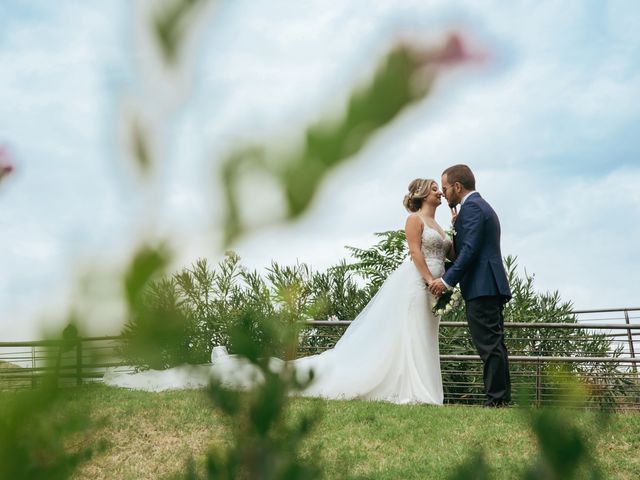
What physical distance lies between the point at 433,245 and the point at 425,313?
0.58 meters

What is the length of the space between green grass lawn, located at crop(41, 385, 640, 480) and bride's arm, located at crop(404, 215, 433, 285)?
108 cm

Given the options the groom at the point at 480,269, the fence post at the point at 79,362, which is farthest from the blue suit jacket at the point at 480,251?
the fence post at the point at 79,362

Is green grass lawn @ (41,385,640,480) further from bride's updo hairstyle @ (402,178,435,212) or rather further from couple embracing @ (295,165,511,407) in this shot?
bride's updo hairstyle @ (402,178,435,212)

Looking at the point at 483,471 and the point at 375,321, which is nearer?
the point at 483,471

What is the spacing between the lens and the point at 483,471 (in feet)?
1.41

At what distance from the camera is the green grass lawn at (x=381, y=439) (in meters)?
3.78

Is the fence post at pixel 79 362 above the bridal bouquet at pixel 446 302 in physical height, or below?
below

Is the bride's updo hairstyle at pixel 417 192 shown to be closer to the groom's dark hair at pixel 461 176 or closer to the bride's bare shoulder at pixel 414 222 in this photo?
the bride's bare shoulder at pixel 414 222

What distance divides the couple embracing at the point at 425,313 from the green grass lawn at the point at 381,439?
493 millimetres

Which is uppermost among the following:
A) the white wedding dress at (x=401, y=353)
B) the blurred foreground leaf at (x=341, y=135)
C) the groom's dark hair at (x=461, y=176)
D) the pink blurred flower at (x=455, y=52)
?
the groom's dark hair at (x=461, y=176)

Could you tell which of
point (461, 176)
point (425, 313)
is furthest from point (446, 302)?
point (461, 176)

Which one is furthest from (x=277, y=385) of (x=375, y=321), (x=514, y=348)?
(x=514, y=348)

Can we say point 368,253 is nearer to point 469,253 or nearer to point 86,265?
point 469,253

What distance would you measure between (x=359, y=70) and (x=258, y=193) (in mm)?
76
